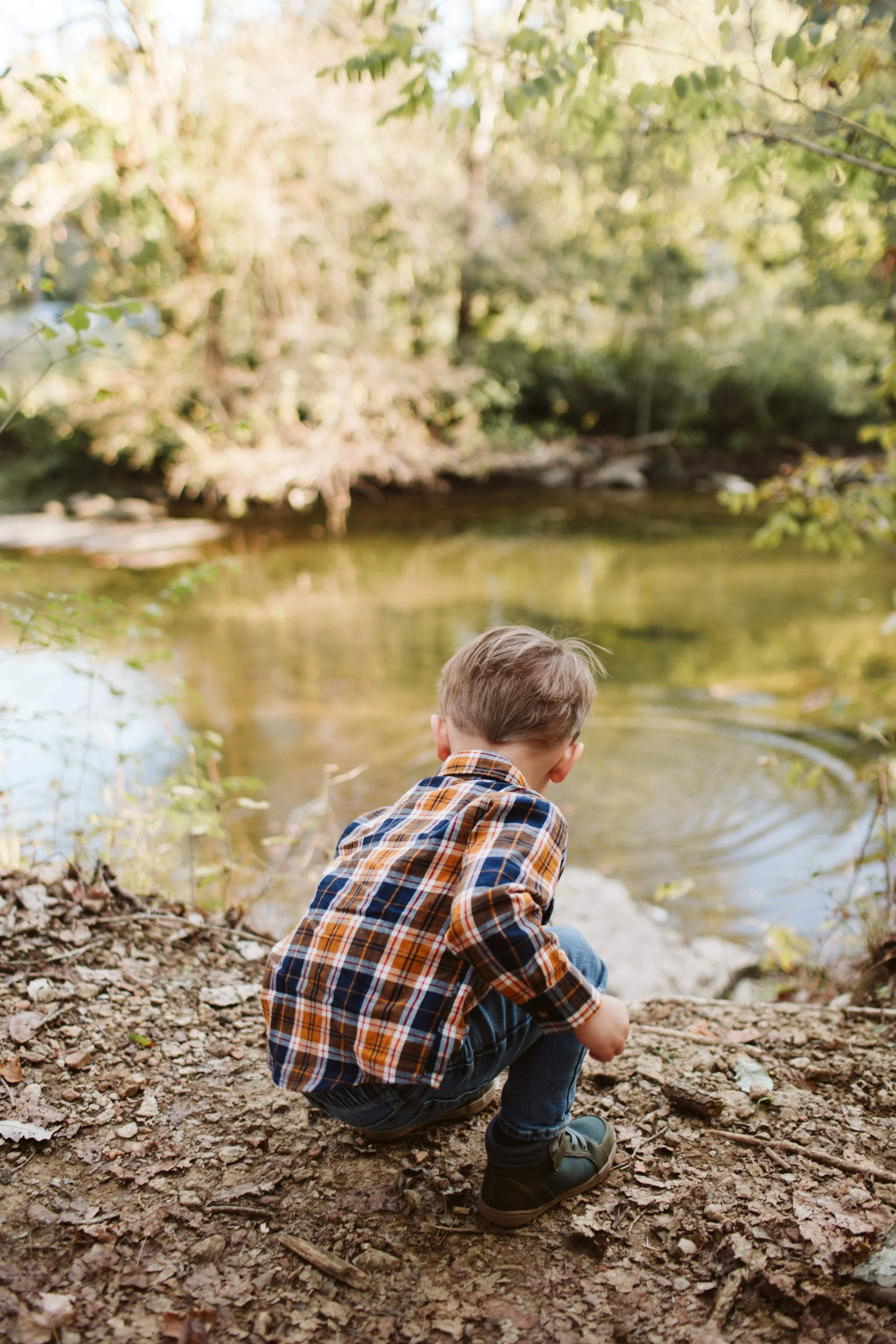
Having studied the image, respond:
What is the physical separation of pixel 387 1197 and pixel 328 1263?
8.5 inches

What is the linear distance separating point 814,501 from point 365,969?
347cm

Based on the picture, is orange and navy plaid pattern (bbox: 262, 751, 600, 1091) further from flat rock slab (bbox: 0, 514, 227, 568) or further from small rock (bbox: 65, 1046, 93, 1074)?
flat rock slab (bbox: 0, 514, 227, 568)

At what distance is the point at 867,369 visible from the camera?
56.1ft

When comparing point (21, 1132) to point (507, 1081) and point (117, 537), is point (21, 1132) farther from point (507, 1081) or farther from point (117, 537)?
point (117, 537)

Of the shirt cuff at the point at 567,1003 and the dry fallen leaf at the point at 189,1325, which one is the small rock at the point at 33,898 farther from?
the shirt cuff at the point at 567,1003

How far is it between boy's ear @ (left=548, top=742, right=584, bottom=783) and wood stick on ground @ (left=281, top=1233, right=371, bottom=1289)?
94 cm

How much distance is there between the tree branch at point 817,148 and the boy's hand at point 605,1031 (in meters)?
2.14

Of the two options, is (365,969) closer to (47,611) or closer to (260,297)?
(47,611)

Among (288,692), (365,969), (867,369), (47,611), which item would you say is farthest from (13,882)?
(867,369)

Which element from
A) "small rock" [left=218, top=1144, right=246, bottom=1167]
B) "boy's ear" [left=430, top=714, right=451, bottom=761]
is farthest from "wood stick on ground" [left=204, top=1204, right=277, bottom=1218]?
"boy's ear" [left=430, top=714, right=451, bottom=761]

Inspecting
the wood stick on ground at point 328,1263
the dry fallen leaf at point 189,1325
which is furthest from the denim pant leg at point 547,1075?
the dry fallen leaf at point 189,1325

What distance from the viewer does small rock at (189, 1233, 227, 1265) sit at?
1647 mm

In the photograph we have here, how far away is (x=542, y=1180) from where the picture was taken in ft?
5.85

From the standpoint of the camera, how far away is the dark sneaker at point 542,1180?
177cm
